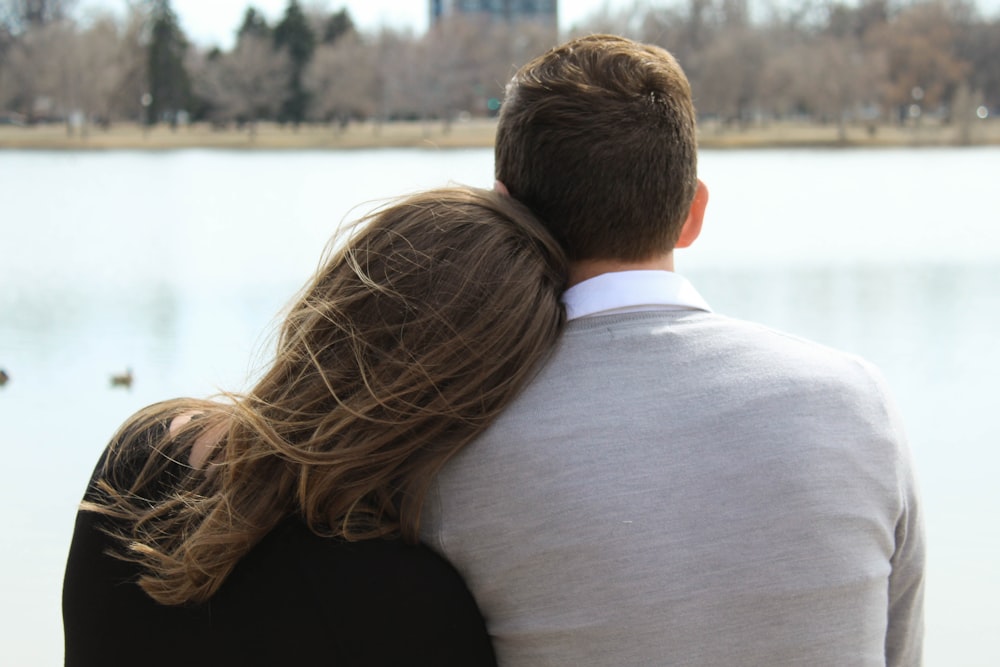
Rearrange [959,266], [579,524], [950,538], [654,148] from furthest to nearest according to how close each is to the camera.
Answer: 1. [959,266]
2. [950,538]
3. [654,148]
4. [579,524]

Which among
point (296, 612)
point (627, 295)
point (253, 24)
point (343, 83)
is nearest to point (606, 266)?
point (627, 295)

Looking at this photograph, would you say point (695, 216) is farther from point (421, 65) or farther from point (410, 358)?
point (421, 65)

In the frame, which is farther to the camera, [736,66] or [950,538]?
[736,66]

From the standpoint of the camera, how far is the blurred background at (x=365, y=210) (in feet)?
13.1

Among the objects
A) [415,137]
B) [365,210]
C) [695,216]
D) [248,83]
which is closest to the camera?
[695,216]

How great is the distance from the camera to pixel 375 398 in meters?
1.06

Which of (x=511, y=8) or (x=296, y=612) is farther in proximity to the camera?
(x=511, y=8)

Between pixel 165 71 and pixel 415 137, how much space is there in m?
14.3

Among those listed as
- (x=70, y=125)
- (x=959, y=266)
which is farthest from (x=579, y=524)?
(x=70, y=125)

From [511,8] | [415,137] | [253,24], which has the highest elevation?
[511,8]

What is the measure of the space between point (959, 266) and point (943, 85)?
32.1 metres

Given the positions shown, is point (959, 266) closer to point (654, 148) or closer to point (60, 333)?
point (60, 333)

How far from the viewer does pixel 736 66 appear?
33.3 meters

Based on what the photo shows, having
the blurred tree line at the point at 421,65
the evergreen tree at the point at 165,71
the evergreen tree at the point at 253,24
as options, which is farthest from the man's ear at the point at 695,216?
the evergreen tree at the point at 253,24
